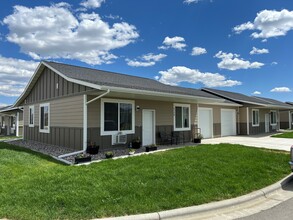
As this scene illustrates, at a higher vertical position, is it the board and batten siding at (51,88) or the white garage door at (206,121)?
the board and batten siding at (51,88)

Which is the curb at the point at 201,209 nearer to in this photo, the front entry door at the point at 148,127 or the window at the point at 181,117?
the front entry door at the point at 148,127

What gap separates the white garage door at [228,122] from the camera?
65.8ft

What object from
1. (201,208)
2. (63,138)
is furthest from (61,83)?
(201,208)

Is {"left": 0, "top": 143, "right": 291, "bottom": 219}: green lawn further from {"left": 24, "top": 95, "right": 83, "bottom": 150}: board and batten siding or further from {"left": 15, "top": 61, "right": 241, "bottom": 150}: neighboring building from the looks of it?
{"left": 15, "top": 61, "right": 241, "bottom": 150}: neighboring building

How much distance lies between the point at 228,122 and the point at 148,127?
10559 millimetres

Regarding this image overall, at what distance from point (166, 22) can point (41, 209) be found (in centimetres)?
1442

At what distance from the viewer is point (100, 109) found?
418 inches

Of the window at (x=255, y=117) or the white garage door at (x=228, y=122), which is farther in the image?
the window at (x=255, y=117)

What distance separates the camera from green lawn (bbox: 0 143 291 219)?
13.4 feet

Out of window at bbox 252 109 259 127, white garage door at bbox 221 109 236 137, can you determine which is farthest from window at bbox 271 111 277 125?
white garage door at bbox 221 109 236 137

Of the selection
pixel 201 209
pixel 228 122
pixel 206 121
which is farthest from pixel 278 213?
pixel 228 122

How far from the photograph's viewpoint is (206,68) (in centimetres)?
2422

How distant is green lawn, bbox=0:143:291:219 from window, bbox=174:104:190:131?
674cm

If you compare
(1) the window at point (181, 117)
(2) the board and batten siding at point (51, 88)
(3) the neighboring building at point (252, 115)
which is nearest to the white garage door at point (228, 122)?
(3) the neighboring building at point (252, 115)
